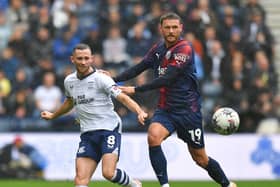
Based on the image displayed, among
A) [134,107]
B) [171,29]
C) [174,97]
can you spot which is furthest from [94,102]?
[171,29]

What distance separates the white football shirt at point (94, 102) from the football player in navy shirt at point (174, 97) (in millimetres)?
467

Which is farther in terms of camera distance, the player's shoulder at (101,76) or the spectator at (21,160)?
the spectator at (21,160)

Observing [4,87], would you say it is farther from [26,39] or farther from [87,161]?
[87,161]

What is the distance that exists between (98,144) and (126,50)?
858 cm

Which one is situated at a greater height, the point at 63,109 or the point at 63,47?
the point at 63,47

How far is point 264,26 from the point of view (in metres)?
21.2

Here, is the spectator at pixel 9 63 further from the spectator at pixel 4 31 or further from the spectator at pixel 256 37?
the spectator at pixel 256 37

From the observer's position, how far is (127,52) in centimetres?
2003

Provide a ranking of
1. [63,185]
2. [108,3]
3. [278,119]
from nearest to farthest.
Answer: [63,185] → [278,119] → [108,3]

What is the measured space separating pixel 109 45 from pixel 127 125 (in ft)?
6.98

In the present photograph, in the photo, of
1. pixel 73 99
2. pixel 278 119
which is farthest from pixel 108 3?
pixel 73 99

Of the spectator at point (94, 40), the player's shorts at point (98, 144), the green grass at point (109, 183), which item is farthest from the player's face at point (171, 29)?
the spectator at point (94, 40)

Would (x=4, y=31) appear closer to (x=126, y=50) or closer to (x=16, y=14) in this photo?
(x=16, y=14)

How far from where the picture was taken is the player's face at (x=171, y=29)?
1178cm
